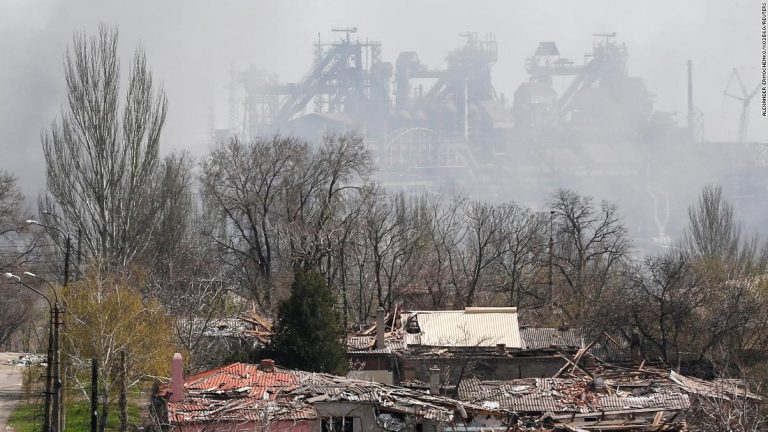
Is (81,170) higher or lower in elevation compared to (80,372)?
higher

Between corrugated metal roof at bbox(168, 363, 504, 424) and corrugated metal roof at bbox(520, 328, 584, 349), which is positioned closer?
corrugated metal roof at bbox(168, 363, 504, 424)

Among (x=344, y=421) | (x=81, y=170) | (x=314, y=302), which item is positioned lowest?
(x=344, y=421)

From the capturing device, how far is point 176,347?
1288 inches

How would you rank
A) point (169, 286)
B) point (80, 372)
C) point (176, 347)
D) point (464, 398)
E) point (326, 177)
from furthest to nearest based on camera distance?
point (326, 177)
point (169, 286)
point (176, 347)
point (80, 372)
point (464, 398)

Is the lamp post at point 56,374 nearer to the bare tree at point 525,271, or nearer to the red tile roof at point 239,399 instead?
the red tile roof at point 239,399

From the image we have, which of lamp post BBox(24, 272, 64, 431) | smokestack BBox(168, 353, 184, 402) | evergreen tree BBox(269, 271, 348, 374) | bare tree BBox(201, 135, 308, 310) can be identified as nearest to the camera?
smokestack BBox(168, 353, 184, 402)

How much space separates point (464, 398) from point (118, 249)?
1918 cm

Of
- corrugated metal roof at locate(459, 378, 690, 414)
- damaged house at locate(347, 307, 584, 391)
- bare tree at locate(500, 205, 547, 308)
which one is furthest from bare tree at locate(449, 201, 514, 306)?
corrugated metal roof at locate(459, 378, 690, 414)

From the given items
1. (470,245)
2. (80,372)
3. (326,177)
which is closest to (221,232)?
(470,245)

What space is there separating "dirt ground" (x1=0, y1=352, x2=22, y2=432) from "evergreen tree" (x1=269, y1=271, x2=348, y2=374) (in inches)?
275

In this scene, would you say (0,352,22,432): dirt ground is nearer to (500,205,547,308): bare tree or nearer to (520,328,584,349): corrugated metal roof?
(520,328,584,349): corrugated metal roof

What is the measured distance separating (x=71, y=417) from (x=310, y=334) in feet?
24.8

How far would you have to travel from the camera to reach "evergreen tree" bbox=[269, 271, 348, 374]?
30.4m

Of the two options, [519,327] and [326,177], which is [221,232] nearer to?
[326,177]
